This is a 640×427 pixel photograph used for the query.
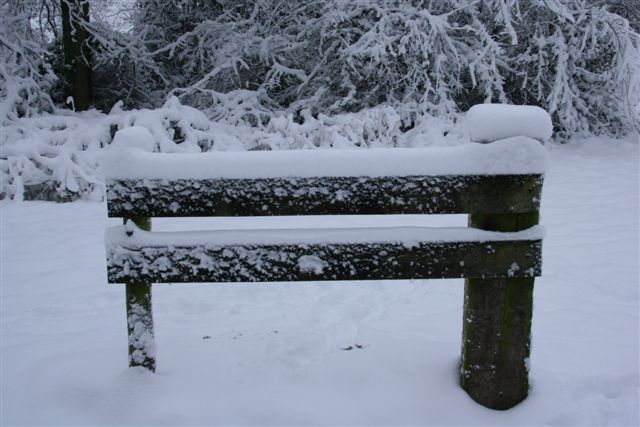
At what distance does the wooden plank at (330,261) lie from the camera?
2004 mm

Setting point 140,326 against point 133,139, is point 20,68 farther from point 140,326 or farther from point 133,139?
point 140,326

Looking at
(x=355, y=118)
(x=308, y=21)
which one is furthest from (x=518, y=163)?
(x=308, y=21)

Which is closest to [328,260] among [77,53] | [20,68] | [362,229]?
[362,229]

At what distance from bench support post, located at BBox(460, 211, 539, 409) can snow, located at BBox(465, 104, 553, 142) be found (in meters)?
0.32

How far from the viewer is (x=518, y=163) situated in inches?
76.2

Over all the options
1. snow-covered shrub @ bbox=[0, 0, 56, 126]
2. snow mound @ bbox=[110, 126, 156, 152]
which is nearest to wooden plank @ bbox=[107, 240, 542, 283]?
snow mound @ bbox=[110, 126, 156, 152]

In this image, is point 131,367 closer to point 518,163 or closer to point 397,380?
point 397,380

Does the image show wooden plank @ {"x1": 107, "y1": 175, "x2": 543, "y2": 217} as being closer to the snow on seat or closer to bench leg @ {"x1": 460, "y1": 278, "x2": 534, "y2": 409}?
the snow on seat

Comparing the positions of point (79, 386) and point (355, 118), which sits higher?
point (355, 118)

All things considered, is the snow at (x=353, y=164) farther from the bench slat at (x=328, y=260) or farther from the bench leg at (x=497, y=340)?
the bench leg at (x=497, y=340)

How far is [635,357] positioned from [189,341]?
7.64ft

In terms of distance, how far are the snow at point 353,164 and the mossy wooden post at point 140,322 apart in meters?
0.26

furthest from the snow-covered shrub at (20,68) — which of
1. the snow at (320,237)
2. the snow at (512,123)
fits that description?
the snow at (512,123)

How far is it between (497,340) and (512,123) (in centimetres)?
88
